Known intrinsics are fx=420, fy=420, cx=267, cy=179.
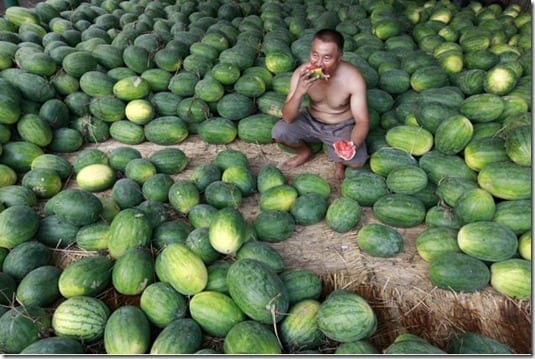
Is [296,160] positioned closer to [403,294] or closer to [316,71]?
[316,71]

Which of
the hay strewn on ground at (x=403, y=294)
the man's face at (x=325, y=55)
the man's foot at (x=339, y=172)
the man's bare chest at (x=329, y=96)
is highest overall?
the man's face at (x=325, y=55)

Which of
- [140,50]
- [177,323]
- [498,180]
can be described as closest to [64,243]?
[177,323]

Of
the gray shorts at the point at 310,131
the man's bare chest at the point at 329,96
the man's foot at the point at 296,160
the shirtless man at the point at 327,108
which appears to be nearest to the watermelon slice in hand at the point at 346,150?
the shirtless man at the point at 327,108

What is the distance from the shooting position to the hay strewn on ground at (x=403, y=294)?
7.87 feet

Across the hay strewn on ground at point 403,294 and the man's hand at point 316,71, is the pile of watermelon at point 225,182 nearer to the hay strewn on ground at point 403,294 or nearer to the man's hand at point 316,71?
the hay strewn on ground at point 403,294

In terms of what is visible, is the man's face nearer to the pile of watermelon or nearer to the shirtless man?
the shirtless man

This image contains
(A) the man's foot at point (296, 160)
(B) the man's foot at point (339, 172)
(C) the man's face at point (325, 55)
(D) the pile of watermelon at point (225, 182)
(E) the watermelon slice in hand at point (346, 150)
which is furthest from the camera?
(A) the man's foot at point (296, 160)

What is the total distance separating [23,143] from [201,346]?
8.61 ft

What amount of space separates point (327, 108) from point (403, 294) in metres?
Answer: 1.77

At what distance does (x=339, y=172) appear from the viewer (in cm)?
365

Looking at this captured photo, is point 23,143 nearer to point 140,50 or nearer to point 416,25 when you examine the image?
point 140,50

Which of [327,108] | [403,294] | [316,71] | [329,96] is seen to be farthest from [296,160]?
[403,294]

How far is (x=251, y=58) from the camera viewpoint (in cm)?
462

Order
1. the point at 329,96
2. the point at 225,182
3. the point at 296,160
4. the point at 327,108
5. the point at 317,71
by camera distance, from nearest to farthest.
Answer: the point at 317,71, the point at 225,182, the point at 329,96, the point at 327,108, the point at 296,160
